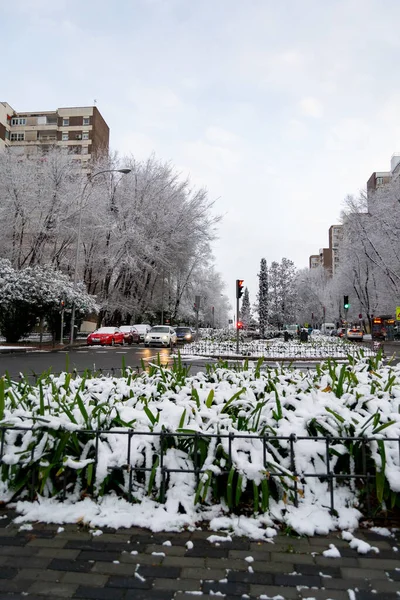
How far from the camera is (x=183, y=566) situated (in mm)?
2320

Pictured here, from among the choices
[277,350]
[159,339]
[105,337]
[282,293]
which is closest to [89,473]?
[277,350]

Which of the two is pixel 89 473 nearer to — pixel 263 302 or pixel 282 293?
pixel 263 302

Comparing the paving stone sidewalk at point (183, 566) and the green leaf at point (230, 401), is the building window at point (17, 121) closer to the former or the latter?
the green leaf at point (230, 401)

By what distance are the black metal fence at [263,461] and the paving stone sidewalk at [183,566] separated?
349 mm

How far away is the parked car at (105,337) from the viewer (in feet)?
94.9

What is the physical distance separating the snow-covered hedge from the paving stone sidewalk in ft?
0.84

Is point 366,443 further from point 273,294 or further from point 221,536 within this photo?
point 273,294

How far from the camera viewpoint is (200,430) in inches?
127

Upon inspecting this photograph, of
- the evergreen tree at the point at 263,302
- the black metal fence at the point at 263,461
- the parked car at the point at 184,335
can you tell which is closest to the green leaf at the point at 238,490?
the black metal fence at the point at 263,461

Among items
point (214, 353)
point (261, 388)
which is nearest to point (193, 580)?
point (261, 388)

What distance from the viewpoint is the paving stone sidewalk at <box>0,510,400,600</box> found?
2.10 m

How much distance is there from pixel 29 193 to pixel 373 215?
1072 inches

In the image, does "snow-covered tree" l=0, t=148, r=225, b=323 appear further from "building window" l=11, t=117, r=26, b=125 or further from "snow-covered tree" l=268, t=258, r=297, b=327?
"building window" l=11, t=117, r=26, b=125

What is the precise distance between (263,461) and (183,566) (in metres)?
0.93
